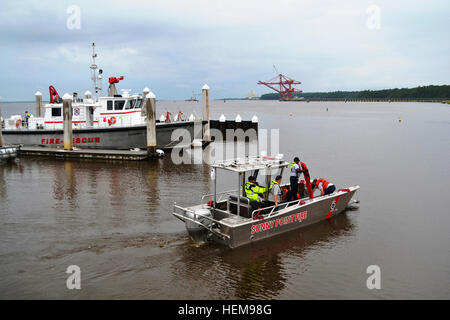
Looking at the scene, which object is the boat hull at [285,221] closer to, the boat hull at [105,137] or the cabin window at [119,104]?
the boat hull at [105,137]

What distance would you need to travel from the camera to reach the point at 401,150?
90.4 ft

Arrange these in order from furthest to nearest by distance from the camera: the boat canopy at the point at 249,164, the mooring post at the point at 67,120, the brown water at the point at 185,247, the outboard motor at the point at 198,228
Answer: the mooring post at the point at 67,120, the boat canopy at the point at 249,164, the outboard motor at the point at 198,228, the brown water at the point at 185,247

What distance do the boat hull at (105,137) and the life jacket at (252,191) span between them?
1419 centimetres

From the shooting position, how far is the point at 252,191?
9.70m

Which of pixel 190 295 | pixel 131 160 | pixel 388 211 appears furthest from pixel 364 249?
pixel 131 160

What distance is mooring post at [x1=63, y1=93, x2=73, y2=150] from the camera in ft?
69.4

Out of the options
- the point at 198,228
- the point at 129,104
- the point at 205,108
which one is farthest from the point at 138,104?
the point at 198,228

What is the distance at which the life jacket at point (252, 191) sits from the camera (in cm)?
966

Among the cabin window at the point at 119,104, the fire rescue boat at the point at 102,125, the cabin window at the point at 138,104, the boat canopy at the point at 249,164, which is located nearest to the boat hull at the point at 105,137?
the fire rescue boat at the point at 102,125

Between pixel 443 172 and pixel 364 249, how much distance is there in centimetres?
1259

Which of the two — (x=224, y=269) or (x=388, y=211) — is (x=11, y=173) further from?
(x=388, y=211)

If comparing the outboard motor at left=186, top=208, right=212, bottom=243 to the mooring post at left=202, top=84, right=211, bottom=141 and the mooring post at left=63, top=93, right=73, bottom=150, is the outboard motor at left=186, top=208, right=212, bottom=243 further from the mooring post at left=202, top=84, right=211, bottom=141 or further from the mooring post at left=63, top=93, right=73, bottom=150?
the mooring post at left=202, top=84, right=211, bottom=141

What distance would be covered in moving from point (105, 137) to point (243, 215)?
51.7ft

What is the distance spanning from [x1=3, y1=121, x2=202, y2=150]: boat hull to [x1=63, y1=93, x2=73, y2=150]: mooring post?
39.5 inches
